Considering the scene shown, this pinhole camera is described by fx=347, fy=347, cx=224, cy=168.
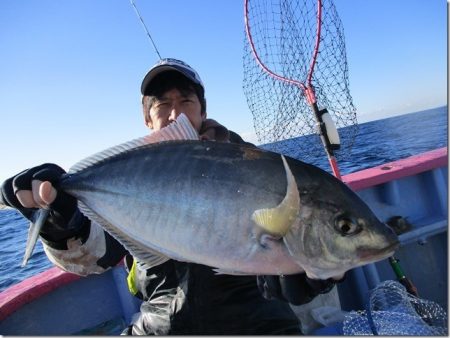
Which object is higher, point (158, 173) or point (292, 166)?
point (158, 173)

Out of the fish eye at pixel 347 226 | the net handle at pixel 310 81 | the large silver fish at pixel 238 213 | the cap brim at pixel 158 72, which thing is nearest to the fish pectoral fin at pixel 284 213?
the large silver fish at pixel 238 213

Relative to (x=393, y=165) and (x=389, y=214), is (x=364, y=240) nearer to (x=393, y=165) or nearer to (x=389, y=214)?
(x=389, y=214)

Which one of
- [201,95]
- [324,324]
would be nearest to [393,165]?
[324,324]

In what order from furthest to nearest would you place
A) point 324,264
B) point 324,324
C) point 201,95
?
point 324,324
point 201,95
point 324,264

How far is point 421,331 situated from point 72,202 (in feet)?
9.99

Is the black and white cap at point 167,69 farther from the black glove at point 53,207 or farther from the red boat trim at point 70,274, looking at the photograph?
the red boat trim at point 70,274

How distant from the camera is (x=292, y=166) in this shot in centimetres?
171

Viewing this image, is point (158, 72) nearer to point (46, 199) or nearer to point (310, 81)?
point (46, 199)

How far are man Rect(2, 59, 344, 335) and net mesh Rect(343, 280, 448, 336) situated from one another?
1131mm

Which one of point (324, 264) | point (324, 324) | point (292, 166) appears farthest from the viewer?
point (324, 324)

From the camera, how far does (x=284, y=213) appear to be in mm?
1527

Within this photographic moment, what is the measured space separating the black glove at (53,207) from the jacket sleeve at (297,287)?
1.31m

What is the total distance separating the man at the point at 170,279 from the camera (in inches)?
81.5

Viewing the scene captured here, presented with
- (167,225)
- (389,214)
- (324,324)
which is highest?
(167,225)
